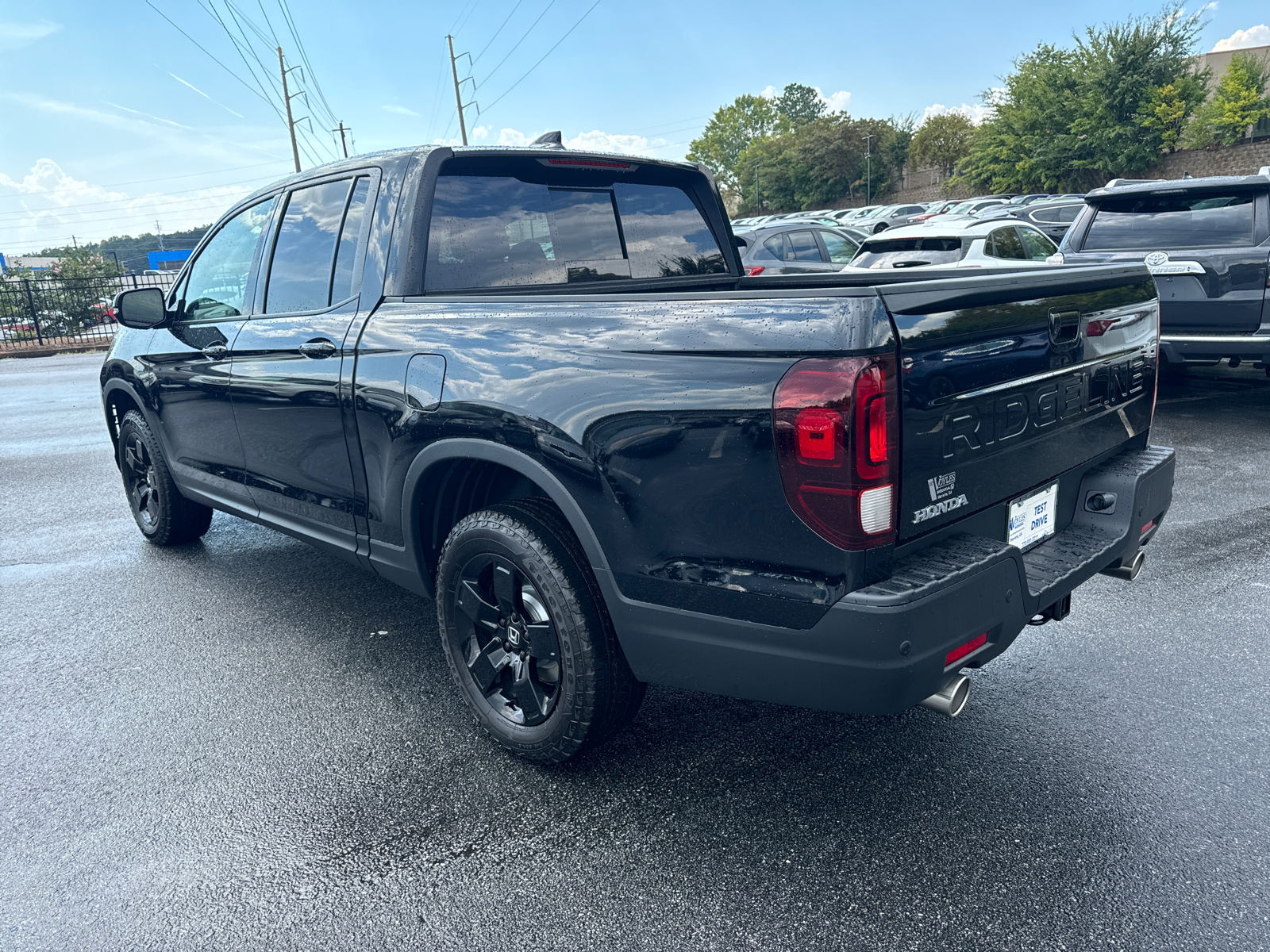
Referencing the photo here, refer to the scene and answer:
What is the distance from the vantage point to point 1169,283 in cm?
684

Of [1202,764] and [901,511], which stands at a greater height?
[901,511]

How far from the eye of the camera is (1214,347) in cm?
671

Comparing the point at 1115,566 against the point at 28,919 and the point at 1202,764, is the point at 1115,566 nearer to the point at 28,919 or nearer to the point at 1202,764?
the point at 1202,764

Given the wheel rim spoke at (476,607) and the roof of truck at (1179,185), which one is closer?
the wheel rim spoke at (476,607)

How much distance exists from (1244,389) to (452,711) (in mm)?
8768

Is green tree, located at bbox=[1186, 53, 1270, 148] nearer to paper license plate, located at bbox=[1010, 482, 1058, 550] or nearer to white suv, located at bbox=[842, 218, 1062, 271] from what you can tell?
white suv, located at bbox=[842, 218, 1062, 271]

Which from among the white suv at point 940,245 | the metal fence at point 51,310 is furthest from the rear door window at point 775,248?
the metal fence at point 51,310

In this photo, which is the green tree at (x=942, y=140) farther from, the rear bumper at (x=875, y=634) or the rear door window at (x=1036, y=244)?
the rear bumper at (x=875, y=634)

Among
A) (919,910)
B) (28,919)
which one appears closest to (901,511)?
(919,910)

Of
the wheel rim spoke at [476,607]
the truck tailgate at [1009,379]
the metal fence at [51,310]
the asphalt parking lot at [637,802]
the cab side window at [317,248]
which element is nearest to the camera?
the truck tailgate at [1009,379]

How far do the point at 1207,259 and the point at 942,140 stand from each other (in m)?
78.4

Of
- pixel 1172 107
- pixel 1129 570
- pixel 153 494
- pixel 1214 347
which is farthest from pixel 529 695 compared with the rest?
pixel 1172 107

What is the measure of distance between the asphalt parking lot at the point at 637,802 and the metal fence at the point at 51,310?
2342 centimetres

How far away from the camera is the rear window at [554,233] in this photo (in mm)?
3252
